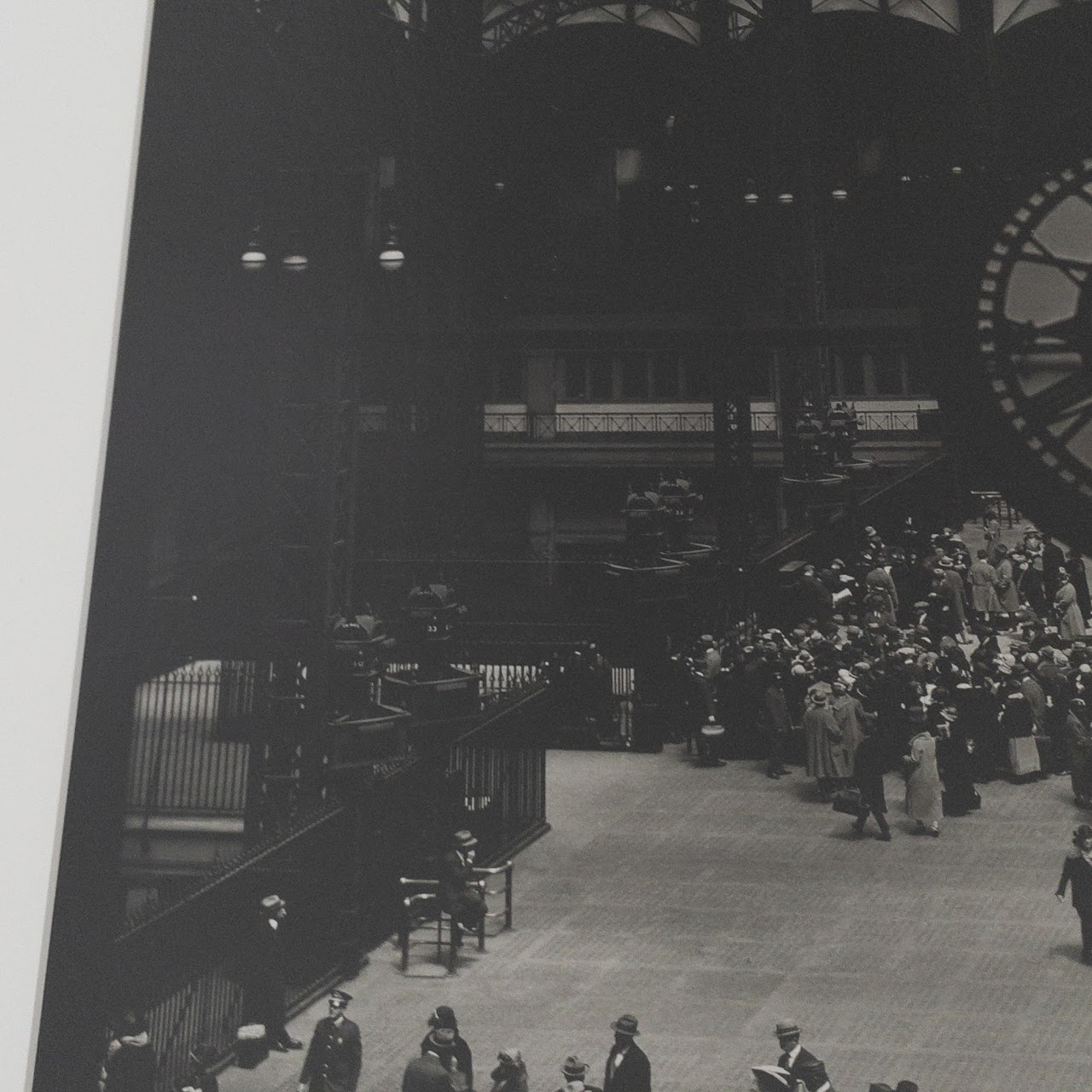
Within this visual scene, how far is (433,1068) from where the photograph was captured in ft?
15.9

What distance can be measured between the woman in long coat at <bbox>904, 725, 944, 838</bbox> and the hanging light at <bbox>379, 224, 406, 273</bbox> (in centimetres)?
339

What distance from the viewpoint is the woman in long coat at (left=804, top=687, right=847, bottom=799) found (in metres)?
5.37

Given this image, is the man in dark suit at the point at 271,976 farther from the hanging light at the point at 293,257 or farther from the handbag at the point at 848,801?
the hanging light at the point at 293,257

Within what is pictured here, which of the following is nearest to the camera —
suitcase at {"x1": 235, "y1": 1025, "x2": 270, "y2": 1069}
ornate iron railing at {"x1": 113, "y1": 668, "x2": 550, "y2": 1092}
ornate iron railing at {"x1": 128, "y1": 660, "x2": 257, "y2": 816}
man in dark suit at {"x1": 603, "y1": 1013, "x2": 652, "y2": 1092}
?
man in dark suit at {"x1": 603, "y1": 1013, "x2": 652, "y2": 1092}

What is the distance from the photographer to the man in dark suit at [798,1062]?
4.55 metres

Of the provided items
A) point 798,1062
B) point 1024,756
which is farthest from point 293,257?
point 798,1062

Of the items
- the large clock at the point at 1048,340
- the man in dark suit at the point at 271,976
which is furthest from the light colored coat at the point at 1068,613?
the man in dark suit at the point at 271,976

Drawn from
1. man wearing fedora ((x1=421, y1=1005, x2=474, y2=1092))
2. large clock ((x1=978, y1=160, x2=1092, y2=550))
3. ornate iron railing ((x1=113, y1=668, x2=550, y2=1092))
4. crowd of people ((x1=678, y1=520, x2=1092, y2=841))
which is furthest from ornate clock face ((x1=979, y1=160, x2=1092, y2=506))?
man wearing fedora ((x1=421, y1=1005, x2=474, y2=1092))

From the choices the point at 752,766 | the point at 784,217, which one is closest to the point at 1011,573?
the point at 752,766

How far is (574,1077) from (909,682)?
2.23 m

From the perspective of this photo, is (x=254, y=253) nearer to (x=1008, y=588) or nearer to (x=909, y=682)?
(x=909, y=682)

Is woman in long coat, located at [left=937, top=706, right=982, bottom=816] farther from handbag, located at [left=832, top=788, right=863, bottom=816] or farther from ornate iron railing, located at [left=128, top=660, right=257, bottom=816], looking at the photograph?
ornate iron railing, located at [left=128, top=660, right=257, bottom=816]

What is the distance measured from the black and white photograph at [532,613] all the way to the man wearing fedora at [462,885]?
3 cm

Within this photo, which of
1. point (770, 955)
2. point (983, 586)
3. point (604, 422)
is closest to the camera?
point (770, 955)
